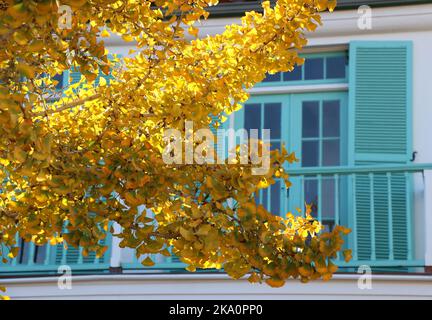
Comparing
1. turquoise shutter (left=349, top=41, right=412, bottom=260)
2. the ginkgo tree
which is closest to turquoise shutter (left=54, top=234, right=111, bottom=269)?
turquoise shutter (left=349, top=41, right=412, bottom=260)

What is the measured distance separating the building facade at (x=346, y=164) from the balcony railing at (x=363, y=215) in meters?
0.01

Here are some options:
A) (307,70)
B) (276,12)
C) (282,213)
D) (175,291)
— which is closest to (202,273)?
(175,291)

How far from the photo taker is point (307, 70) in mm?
10164

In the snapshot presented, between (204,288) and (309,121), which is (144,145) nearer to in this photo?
(204,288)

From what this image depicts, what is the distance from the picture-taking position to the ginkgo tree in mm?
4387

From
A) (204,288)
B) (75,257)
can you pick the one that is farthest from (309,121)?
(75,257)

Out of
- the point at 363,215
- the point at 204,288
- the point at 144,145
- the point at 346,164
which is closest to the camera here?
the point at 144,145

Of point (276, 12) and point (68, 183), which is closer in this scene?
point (68, 183)

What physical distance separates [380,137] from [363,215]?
0.97 metres

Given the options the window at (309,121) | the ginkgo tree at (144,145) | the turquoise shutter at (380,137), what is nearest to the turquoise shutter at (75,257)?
the window at (309,121)

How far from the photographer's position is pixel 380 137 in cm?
955

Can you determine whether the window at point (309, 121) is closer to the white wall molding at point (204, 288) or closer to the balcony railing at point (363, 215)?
the balcony railing at point (363, 215)
